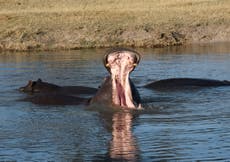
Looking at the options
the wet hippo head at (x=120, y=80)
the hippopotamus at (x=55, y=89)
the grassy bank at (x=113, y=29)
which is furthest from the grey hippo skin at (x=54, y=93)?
the grassy bank at (x=113, y=29)

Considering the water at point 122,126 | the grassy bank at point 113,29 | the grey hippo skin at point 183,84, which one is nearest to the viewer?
the water at point 122,126

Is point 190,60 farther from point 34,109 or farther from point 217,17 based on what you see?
point 217,17

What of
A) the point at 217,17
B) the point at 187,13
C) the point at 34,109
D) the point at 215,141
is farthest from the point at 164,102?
the point at 187,13

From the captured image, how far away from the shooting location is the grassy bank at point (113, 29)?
2714cm

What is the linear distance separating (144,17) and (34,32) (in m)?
6.86

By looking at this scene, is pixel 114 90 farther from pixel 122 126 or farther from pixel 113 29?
pixel 113 29

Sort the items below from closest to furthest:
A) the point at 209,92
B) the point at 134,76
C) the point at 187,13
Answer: the point at 209,92 → the point at 134,76 → the point at 187,13

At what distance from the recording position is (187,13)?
120ft

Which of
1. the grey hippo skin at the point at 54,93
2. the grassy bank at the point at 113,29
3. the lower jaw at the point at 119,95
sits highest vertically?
the grassy bank at the point at 113,29

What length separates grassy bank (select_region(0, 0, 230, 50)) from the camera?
27.1 meters

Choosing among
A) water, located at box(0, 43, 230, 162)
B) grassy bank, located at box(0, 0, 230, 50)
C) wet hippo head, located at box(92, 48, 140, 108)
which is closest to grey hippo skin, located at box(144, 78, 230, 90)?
water, located at box(0, 43, 230, 162)

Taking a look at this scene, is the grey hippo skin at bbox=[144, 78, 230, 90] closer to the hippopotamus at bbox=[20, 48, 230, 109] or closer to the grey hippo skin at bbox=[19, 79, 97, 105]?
the grey hippo skin at bbox=[19, 79, 97, 105]

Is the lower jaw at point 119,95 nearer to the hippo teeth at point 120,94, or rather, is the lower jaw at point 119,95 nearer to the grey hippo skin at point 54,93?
the hippo teeth at point 120,94

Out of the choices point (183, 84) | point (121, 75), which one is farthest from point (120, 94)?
point (183, 84)
